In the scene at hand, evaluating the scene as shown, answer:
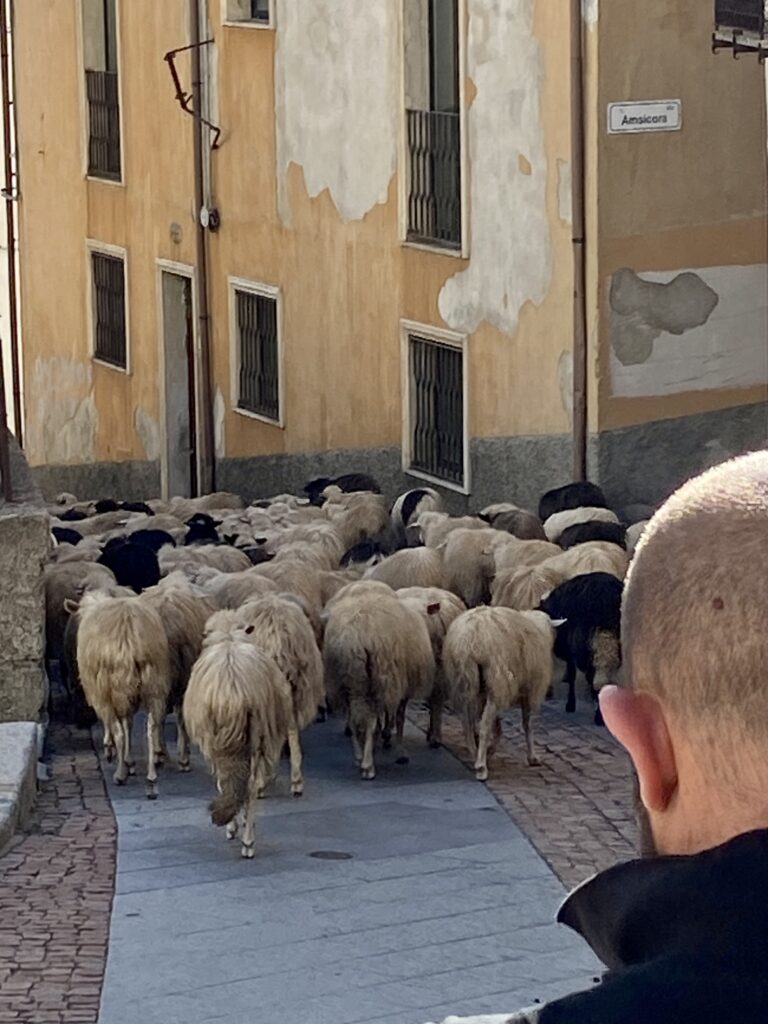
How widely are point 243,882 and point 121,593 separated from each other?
3.28 m

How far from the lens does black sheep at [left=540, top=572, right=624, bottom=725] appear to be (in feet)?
41.2

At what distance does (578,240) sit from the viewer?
16891mm

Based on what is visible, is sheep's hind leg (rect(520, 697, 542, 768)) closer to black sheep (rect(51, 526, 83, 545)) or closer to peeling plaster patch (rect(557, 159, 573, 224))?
black sheep (rect(51, 526, 83, 545))

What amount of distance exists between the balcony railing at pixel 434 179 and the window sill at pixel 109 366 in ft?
25.5

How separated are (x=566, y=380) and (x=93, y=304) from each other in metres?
11.5

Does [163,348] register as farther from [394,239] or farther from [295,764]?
[295,764]

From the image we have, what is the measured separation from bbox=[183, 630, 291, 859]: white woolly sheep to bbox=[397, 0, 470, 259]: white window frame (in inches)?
348

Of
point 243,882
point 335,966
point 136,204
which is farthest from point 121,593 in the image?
point 136,204

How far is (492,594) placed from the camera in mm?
13969

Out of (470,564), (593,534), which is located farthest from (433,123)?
(470,564)

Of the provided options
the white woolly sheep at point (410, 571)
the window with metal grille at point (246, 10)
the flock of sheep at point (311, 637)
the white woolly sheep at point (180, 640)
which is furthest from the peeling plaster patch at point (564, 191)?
the window with metal grille at point (246, 10)

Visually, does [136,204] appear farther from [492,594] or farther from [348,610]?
[348,610]

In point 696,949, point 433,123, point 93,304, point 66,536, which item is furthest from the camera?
point 93,304

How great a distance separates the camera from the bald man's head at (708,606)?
170 centimetres
